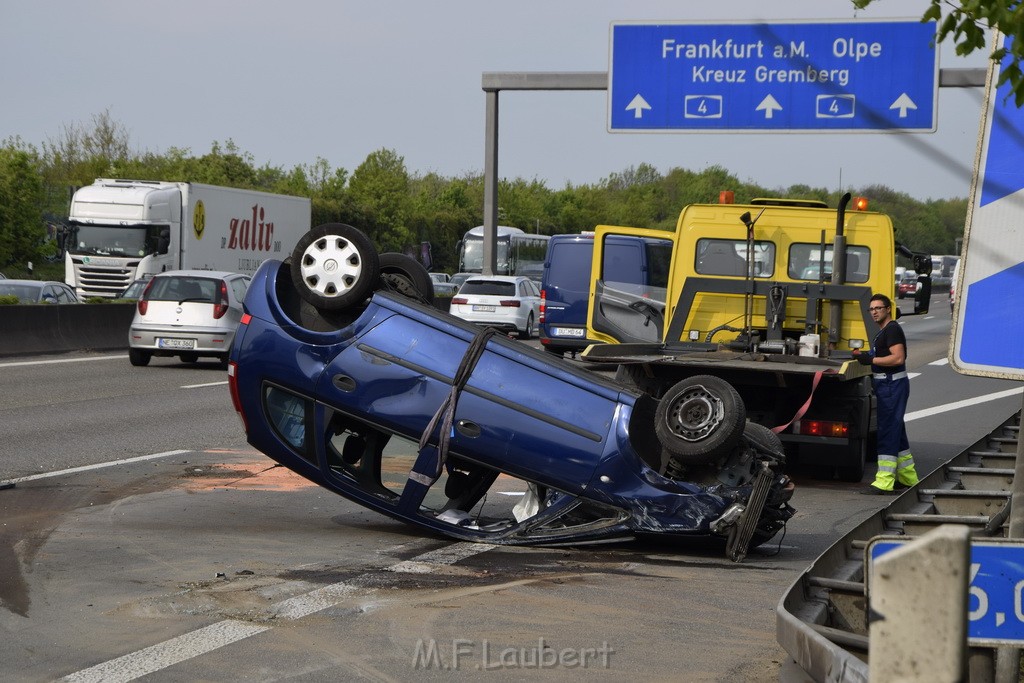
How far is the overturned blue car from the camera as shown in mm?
7645

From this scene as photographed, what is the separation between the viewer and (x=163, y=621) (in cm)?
608

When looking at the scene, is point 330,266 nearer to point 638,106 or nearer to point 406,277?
point 406,277

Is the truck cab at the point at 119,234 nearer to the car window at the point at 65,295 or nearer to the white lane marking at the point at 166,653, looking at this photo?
the car window at the point at 65,295

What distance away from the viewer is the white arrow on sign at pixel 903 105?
70.2 ft

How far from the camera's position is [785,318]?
1351 centimetres

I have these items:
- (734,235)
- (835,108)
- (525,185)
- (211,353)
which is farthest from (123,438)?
(525,185)

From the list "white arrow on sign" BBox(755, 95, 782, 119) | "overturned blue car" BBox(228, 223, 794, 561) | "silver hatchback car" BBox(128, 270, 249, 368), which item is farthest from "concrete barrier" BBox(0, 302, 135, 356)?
"overturned blue car" BBox(228, 223, 794, 561)

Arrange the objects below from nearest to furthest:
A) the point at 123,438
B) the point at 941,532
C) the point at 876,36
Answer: the point at 941,532, the point at 123,438, the point at 876,36

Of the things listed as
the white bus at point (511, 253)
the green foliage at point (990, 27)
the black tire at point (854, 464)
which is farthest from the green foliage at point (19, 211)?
the green foliage at point (990, 27)

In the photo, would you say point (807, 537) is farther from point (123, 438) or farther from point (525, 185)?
point (525, 185)

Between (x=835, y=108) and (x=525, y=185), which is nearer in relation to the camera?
(x=835, y=108)

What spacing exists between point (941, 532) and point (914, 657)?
8.6 inches

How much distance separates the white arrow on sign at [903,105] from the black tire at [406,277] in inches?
572

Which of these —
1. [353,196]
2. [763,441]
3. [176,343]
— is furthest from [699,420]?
[353,196]
